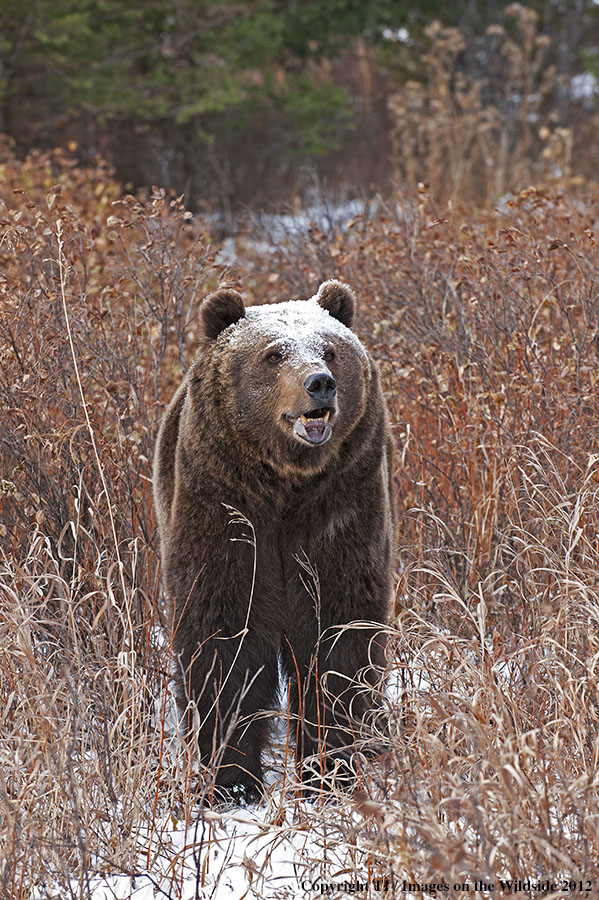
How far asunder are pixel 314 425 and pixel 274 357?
292 millimetres

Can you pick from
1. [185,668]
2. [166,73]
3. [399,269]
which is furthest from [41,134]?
[185,668]

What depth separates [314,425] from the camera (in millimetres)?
2762

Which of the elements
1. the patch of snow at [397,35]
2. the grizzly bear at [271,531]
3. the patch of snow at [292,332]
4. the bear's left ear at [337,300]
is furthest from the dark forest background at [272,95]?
the grizzly bear at [271,531]

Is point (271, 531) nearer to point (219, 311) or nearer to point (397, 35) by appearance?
point (219, 311)

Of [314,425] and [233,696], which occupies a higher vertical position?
[314,425]

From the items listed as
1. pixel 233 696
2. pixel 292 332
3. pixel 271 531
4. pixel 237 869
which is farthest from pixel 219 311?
pixel 237 869

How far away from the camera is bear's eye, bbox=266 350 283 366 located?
2.92 metres

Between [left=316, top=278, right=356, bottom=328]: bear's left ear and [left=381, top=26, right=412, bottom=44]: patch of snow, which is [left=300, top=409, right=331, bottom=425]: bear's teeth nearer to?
[left=316, top=278, right=356, bottom=328]: bear's left ear

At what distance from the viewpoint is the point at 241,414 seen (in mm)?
2936

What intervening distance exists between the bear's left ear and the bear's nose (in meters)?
0.58

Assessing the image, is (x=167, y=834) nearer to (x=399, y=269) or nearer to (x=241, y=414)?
(x=241, y=414)

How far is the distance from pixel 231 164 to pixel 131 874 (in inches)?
565

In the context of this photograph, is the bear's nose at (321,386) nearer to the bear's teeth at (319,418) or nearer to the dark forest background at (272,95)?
the bear's teeth at (319,418)

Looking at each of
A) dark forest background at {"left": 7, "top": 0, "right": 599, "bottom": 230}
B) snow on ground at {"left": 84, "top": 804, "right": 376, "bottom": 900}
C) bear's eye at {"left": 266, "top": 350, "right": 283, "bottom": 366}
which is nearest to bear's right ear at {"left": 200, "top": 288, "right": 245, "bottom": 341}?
bear's eye at {"left": 266, "top": 350, "right": 283, "bottom": 366}
